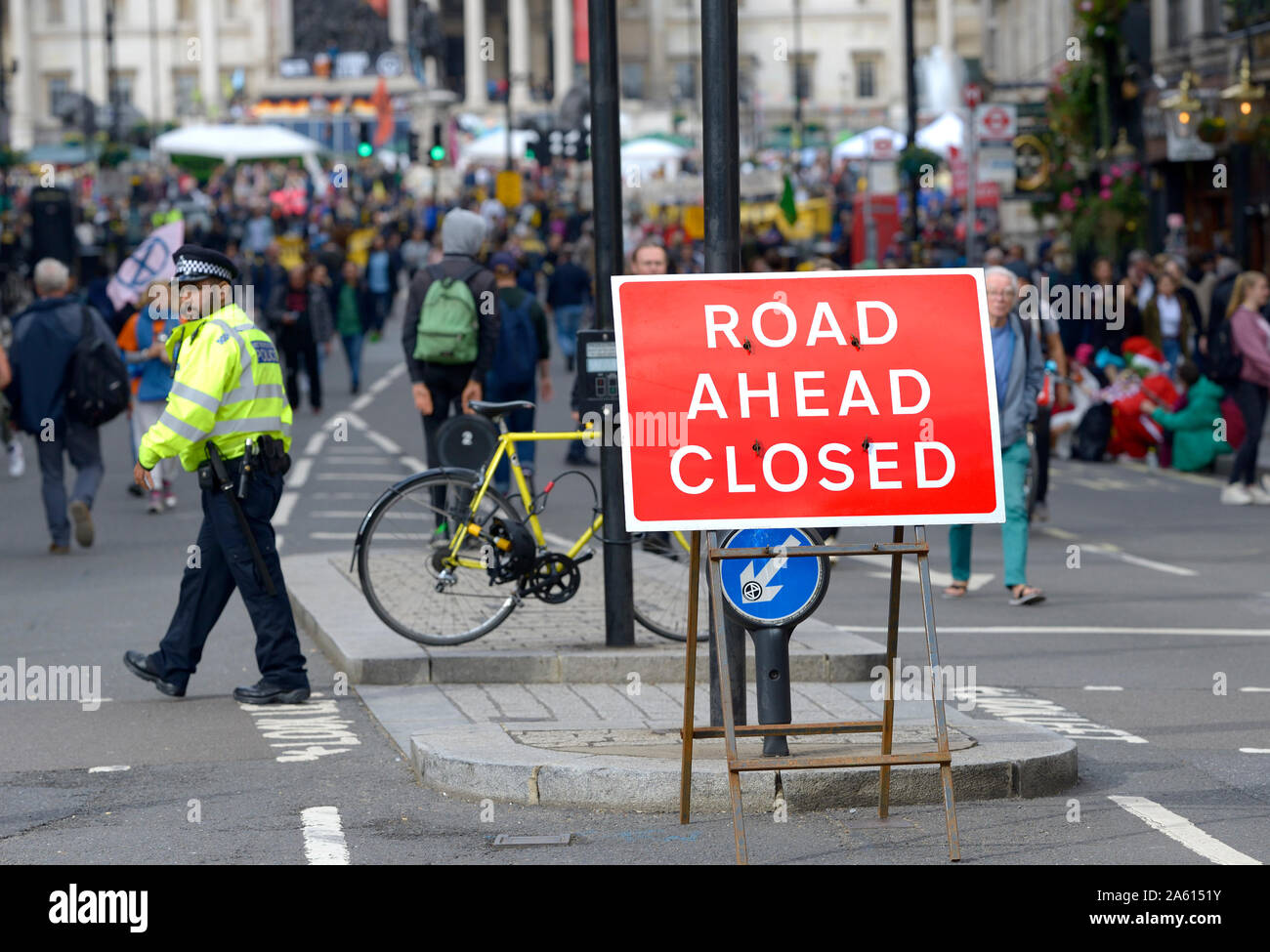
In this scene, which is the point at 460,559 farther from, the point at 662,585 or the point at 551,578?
the point at 662,585

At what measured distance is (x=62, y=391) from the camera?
15.2 meters

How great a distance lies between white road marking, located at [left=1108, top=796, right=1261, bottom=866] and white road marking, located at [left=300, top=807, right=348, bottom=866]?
2.43 metres

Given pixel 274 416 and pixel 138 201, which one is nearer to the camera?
pixel 274 416

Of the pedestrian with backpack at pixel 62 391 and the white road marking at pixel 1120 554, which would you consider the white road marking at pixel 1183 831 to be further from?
the pedestrian with backpack at pixel 62 391

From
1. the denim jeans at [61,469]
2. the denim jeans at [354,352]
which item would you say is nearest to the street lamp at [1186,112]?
the denim jeans at [354,352]

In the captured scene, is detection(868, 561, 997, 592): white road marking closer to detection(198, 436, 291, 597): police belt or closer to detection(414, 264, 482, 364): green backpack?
detection(414, 264, 482, 364): green backpack

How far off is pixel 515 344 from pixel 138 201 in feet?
149

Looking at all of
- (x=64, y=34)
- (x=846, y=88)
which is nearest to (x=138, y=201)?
(x=846, y=88)

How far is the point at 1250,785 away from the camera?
25.0 ft

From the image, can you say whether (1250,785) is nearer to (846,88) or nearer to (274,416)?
(274,416)

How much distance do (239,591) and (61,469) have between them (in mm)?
6607

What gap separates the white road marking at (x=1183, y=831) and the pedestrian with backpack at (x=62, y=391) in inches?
369
